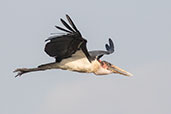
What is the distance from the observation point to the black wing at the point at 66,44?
744 inches

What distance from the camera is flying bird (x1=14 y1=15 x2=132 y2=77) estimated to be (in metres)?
19.1

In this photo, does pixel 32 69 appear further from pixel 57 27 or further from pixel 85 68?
pixel 57 27

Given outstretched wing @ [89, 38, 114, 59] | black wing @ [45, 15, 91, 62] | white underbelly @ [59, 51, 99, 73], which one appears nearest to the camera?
black wing @ [45, 15, 91, 62]

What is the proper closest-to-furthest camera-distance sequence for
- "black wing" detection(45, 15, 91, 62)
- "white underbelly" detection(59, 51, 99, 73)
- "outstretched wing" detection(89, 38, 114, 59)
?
"black wing" detection(45, 15, 91, 62), "white underbelly" detection(59, 51, 99, 73), "outstretched wing" detection(89, 38, 114, 59)

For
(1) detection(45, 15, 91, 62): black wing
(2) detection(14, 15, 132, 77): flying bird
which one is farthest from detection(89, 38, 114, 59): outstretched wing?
(1) detection(45, 15, 91, 62): black wing

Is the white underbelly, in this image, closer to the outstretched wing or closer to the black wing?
the black wing

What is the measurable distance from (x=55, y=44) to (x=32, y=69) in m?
1.76

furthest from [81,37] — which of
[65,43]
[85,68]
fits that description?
[85,68]

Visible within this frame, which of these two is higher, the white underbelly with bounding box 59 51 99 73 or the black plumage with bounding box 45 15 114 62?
the black plumage with bounding box 45 15 114 62

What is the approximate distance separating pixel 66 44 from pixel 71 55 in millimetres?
936

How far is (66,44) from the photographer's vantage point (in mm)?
19906

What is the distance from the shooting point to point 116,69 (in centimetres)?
2366

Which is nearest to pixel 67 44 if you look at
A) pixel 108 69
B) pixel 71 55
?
pixel 71 55

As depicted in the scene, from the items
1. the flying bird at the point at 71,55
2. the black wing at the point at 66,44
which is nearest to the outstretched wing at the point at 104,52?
the flying bird at the point at 71,55
